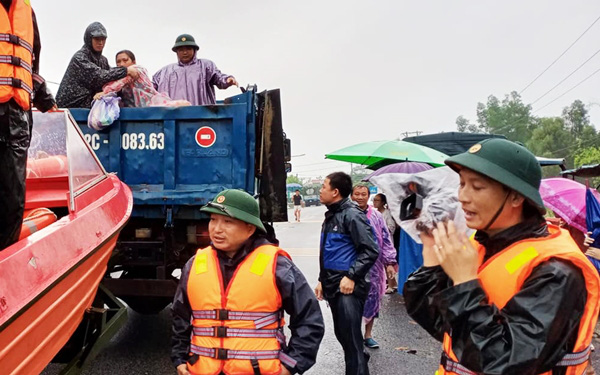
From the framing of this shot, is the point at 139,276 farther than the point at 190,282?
Yes

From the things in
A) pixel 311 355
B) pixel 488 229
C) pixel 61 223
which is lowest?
pixel 311 355

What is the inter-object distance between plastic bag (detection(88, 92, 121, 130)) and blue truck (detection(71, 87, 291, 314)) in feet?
0.28

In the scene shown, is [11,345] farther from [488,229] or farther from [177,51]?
[177,51]

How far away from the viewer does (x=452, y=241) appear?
1.26 metres

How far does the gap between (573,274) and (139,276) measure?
158 inches

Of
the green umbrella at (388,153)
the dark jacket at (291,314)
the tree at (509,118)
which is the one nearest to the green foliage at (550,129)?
the tree at (509,118)

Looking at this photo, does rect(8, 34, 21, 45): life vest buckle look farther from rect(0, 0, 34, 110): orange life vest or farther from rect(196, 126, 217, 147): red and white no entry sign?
rect(196, 126, 217, 147): red and white no entry sign

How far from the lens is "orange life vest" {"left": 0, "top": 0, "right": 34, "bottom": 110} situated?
202 cm

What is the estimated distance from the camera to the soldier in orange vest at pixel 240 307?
1.95 meters

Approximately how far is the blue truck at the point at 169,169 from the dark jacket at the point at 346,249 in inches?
40.2

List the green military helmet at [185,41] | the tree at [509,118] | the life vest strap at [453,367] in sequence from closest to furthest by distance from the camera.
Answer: the life vest strap at [453,367] < the green military helmet at [185,41] < the tree at [509,118]

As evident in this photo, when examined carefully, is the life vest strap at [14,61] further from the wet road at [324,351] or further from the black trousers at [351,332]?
the wet road at [324,351]

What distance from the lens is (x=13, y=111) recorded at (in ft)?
6.75

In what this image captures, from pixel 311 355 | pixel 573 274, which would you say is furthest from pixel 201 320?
pixel 573 274
